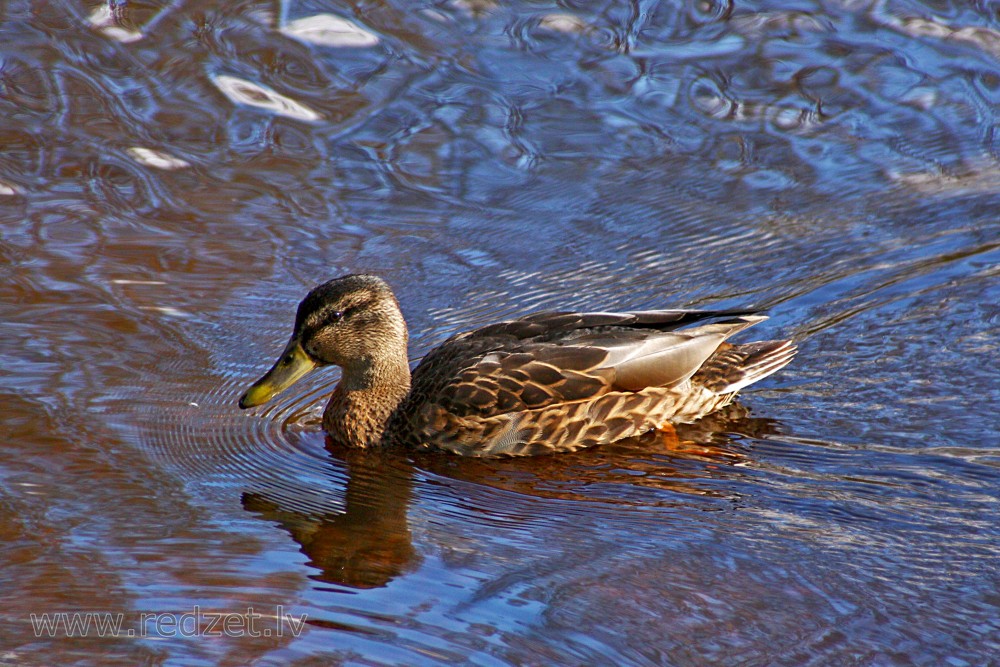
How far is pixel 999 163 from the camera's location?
30.9ft

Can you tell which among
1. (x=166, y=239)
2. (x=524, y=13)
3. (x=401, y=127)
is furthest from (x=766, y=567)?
(x=524, y=13)

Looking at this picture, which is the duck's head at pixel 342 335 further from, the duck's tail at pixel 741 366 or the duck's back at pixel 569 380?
the duck's tail at pixel 741 366

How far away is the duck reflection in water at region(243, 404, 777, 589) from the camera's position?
18.3ft

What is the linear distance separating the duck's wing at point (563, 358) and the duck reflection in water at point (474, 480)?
310mm

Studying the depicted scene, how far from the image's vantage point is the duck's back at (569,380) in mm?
6848

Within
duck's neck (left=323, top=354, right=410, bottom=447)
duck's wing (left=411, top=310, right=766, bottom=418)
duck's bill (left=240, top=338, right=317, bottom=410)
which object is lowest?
duck's neck (left=323, top=354, right=410, bottom=447)

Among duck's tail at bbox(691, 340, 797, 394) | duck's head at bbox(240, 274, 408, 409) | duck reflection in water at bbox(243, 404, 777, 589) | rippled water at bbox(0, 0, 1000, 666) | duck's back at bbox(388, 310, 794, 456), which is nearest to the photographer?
rippled water at bbox(0, 0, 1000, 666)

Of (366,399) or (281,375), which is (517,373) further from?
(281,375)

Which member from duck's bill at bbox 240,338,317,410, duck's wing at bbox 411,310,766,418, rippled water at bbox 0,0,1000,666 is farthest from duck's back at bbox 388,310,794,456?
duck's bill at bbox 240,338,317,410

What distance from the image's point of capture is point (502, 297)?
8.22 m

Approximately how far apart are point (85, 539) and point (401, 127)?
5.42 meters

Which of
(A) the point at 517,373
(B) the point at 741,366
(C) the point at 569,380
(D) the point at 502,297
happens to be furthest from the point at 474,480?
(D) the point at 502,297

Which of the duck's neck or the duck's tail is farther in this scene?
the duck's tail

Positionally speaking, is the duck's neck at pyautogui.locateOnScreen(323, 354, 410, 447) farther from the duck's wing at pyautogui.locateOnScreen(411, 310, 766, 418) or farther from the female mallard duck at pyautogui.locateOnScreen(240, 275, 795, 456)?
the duck's wing at pyautogui.locateOnScreen(411, 310, 766, 418)
